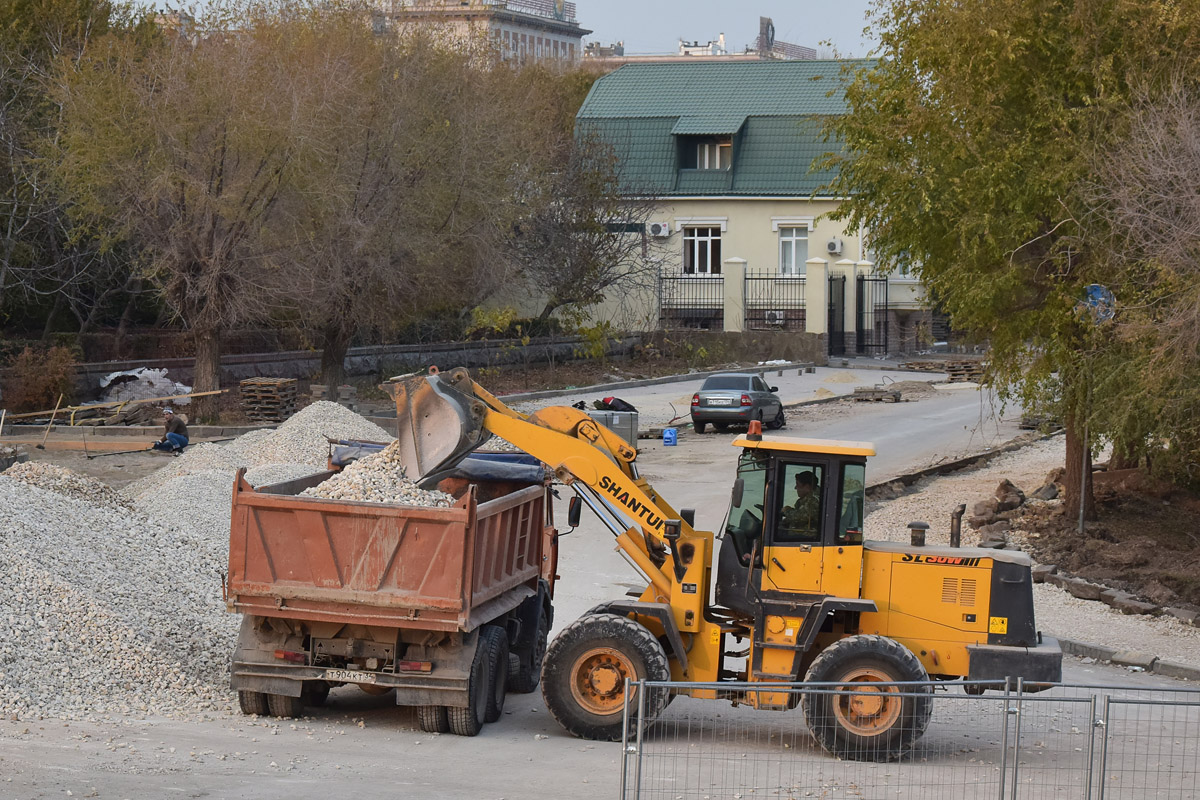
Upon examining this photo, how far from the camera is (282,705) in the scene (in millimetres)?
10664

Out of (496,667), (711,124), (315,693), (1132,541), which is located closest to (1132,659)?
(1132,541)

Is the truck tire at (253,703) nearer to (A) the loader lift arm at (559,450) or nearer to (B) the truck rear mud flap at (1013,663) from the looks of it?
(A) the loader lift arm at (559,450)

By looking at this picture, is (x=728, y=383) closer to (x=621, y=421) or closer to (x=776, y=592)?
(x=621, y=421)

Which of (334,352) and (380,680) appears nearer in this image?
(380,680)

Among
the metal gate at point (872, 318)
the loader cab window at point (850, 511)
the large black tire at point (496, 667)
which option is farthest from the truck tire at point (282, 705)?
the metal gate at point (872, 318)

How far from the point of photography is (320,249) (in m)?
31.8

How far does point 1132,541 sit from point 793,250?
3785 cm

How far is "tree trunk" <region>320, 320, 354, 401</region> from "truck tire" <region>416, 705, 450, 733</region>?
2502cm

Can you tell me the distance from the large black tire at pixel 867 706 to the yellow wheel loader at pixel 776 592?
20 mm

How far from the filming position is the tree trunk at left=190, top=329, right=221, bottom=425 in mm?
31641

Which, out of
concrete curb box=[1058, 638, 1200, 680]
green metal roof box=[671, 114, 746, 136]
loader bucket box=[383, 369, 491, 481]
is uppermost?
green metal roof box=[671, 114, 746, 136]

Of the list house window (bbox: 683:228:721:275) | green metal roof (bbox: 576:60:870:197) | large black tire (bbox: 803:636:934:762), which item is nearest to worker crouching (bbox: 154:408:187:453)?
large black tire (bbox: 803:636:934:762)

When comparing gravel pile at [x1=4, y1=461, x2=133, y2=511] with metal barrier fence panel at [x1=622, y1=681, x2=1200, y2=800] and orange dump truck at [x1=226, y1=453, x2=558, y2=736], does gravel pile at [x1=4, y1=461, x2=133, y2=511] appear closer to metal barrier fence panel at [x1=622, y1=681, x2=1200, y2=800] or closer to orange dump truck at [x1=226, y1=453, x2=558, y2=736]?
orange dump truck at [x1=226, y1=453, x2=558, y2=736]

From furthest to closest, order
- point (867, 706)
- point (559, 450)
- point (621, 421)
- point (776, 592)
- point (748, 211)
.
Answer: point (748, 211)
point (621, 421)
point (559, 450)
point (776, 592)
point (867, 706)
